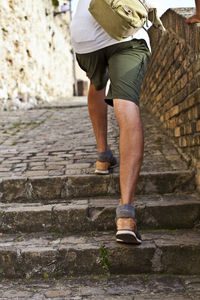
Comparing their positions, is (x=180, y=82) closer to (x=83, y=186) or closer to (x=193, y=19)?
(x=193, y=19)

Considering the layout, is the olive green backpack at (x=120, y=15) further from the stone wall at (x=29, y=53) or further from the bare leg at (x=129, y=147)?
the stone wall at (x=29, y=53)

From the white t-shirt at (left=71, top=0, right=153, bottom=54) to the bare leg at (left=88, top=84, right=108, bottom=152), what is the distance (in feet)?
1.25

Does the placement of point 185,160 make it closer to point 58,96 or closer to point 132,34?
point 132,34

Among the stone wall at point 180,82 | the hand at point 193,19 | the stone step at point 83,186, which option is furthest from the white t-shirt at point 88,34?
the stone step at point 83,186

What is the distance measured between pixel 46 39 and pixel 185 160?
9.69 meters

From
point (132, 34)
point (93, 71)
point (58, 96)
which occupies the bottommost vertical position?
point (58, 96)

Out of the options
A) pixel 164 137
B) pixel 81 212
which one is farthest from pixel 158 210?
pixel 164 137

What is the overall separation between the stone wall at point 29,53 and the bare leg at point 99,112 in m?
5.27

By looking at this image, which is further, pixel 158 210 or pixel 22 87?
pixel 22 87

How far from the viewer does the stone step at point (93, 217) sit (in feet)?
6.98

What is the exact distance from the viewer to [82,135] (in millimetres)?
4219

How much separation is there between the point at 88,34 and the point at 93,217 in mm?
1118

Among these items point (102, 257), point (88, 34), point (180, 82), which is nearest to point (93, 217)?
point (102, 257)

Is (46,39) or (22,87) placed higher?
(46,39)
